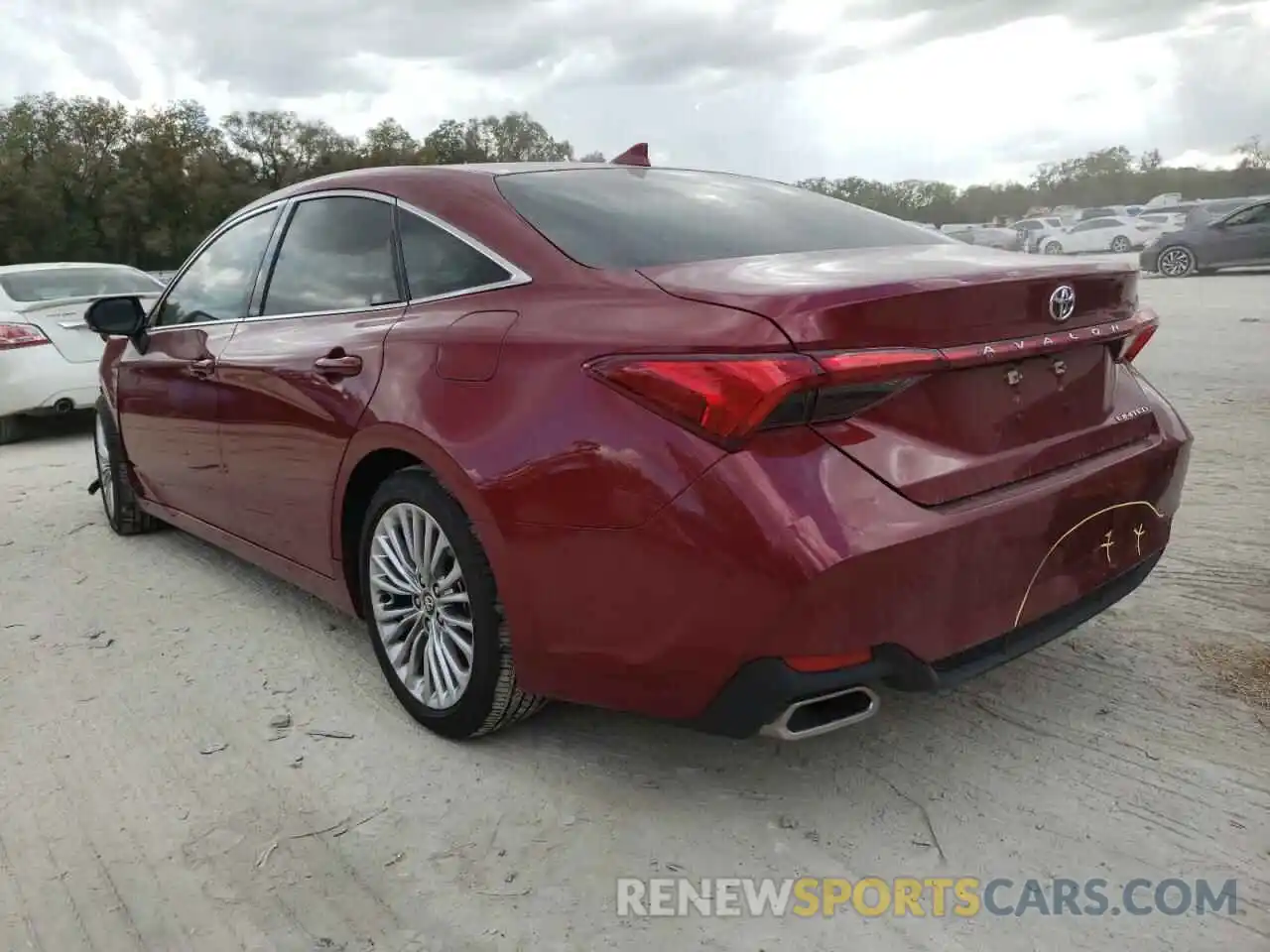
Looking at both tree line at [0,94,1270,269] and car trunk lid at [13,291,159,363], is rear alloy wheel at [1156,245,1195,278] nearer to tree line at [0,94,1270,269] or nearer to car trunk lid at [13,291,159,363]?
tree line at [0,94,1270,269]

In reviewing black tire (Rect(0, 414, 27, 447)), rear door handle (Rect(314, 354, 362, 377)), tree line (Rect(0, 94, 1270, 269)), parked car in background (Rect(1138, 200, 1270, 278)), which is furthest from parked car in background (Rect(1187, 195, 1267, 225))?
rear door handle (Rect(314, 354, 362, 377))

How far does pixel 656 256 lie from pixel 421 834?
4.83 ft

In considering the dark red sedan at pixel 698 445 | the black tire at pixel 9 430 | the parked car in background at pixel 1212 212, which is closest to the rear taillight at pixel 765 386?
the dark red sedan at pixel 698 445

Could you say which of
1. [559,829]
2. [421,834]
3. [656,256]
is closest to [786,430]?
[656,256]

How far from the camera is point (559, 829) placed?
242 centimetres

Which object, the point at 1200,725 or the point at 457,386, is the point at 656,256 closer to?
the point at 457,386

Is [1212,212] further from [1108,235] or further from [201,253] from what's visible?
[201,253]

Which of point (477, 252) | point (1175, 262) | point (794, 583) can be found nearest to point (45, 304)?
point (477, 252)

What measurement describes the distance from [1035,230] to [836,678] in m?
36.5

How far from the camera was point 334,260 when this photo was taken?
10.7 feet

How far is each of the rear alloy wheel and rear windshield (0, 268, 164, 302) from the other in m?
17.7

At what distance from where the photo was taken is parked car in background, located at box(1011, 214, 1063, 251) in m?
33.4

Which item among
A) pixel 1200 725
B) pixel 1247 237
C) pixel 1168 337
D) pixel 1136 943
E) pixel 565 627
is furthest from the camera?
pixel 1247 237

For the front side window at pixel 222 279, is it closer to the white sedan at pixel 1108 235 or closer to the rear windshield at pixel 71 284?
the rear windshield at pixel 71 284
